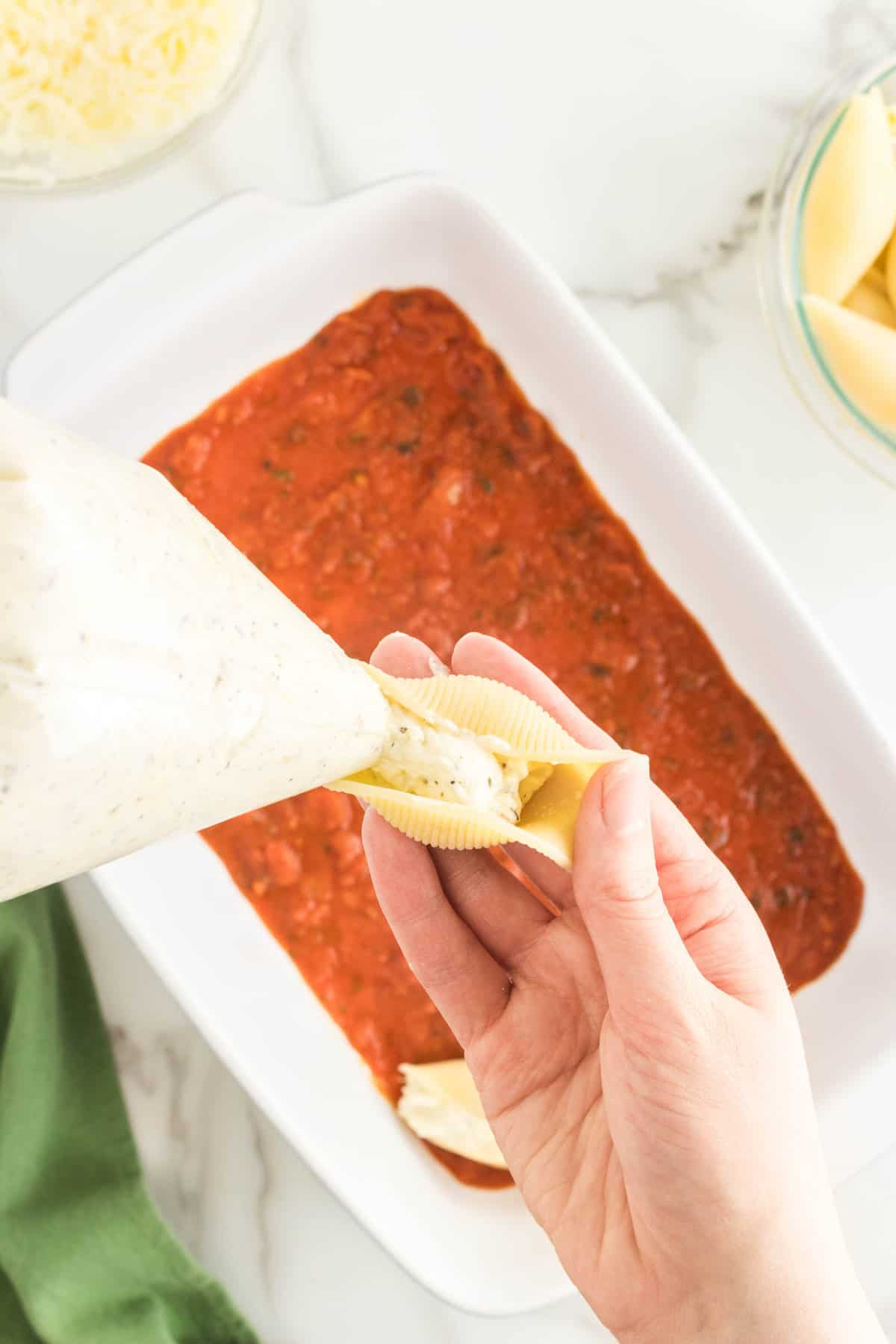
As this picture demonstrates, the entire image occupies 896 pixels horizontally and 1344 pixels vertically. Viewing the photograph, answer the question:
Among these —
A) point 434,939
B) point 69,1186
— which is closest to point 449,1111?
point 434,939

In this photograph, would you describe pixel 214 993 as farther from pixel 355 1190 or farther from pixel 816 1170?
pixel 816 1170

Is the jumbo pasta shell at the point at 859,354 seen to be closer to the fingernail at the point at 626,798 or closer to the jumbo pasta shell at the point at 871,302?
the jumbo pasta shell at the point at 871,302

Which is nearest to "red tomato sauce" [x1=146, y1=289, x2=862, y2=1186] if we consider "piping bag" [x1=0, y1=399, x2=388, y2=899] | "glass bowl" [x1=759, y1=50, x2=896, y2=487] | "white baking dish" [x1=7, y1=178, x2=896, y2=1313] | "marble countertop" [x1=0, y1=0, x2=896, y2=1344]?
"white baking dish" [x1=7, y1=178, x2=896, y2=1313]

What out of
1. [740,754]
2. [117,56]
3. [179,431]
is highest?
[117,56]

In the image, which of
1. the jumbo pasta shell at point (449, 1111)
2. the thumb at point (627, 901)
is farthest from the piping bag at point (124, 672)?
the jumbo pasta shell at point (449, 1111)

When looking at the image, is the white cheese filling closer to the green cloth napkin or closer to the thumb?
the thumb

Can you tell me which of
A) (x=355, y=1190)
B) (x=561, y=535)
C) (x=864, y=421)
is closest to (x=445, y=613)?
(x=561, y=535)

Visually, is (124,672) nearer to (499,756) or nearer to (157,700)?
(157,700)
